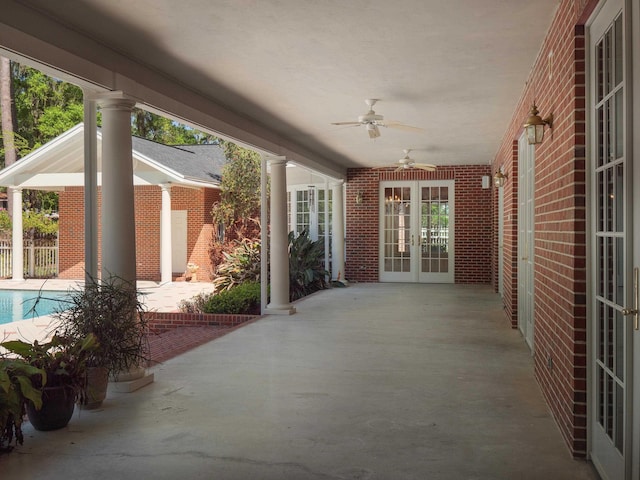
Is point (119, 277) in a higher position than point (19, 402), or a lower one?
higher

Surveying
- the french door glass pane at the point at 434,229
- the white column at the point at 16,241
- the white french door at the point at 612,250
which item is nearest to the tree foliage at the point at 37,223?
the white column at the point at 16,241

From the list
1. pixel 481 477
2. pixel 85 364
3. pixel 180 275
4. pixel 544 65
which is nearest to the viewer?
pixel 481 477

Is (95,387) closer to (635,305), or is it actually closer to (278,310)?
(635,305)

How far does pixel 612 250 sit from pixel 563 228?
2.78 feet

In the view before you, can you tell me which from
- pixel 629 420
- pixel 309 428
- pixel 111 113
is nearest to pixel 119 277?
pixel 111 113

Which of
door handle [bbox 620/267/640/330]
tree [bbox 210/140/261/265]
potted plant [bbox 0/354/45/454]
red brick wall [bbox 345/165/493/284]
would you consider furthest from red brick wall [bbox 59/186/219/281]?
door handle [bbox 620/267/640/330]

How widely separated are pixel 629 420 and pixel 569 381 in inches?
37.6

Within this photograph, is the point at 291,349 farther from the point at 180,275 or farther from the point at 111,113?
the point at 180,275

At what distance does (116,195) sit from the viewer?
16.9 feet

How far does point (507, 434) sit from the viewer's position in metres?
3.87

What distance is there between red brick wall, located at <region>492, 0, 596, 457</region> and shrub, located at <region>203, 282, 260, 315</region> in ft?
17.2

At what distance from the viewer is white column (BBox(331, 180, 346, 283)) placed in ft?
46.3

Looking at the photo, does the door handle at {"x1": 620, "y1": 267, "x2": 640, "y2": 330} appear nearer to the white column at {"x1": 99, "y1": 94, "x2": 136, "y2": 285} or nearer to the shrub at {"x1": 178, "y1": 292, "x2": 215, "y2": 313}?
the white column at {"x1": 99, "y1": 94, "x2": 136, "y2": 285}

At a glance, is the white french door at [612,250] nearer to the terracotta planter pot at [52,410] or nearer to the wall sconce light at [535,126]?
the wall sconce light at [535,126]
